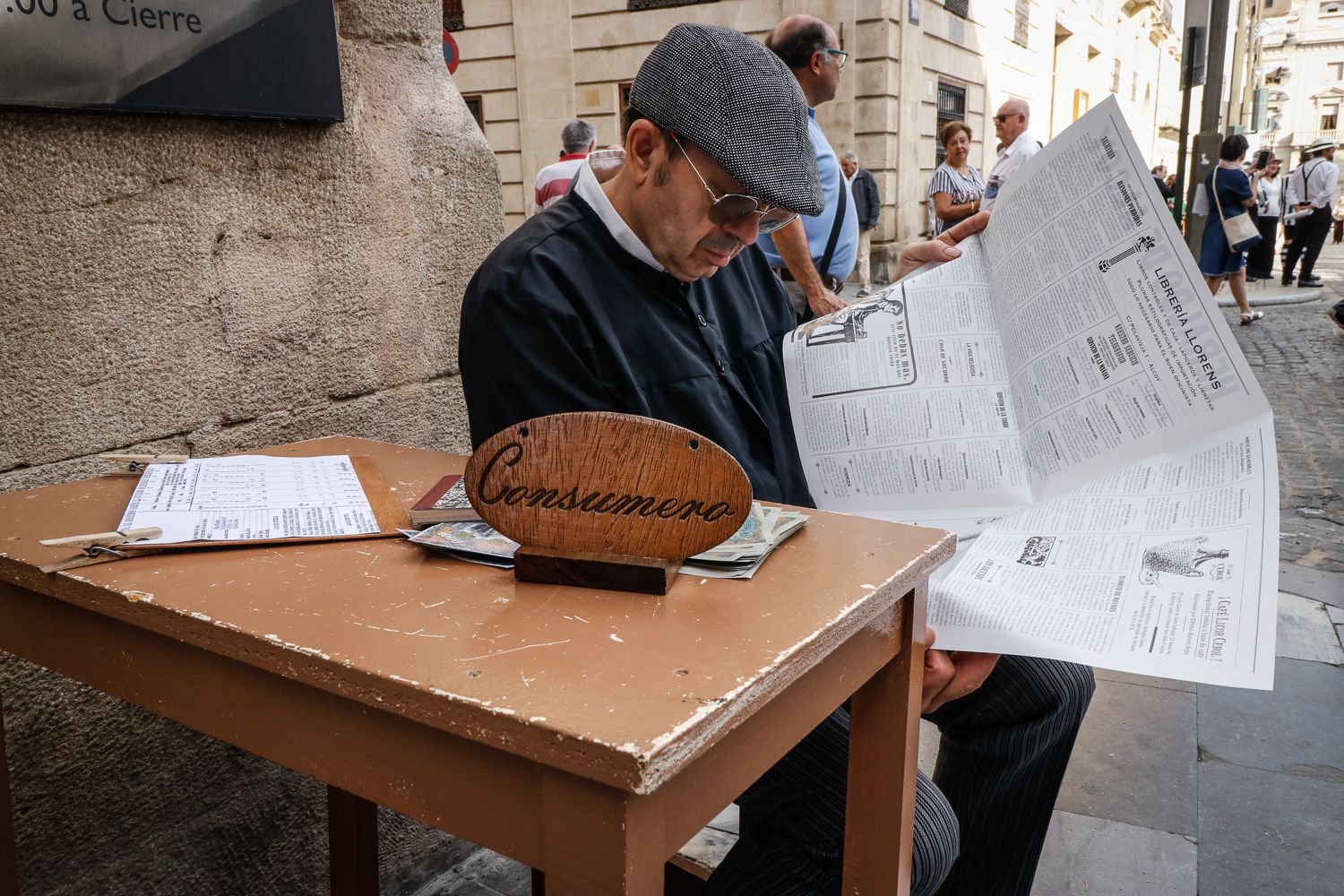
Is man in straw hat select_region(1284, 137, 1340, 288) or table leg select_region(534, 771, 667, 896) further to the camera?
man in straw hat select_region(1284, 137, 1340, 288)

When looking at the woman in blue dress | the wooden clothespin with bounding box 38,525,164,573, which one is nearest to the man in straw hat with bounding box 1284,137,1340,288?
the woman in blue dress

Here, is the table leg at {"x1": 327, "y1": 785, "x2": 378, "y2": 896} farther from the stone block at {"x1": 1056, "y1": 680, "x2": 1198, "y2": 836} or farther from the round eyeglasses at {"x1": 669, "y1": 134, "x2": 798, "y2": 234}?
the stone block at {"x1": 1056, "y1": 680, "x2": 1198, "y2": 836}

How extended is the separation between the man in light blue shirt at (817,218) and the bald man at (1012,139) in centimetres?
293

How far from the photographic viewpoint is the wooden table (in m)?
0.71

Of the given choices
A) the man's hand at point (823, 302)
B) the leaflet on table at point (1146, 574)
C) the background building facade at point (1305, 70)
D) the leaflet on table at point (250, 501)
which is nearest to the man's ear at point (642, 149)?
the leaflet on table at point (250, 501)

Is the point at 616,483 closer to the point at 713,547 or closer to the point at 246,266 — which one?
the point at 713,547

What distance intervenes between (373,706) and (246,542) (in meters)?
0.36

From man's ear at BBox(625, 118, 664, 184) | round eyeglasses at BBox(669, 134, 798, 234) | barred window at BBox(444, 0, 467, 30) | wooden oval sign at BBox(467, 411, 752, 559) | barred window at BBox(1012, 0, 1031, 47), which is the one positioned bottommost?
wooden oval sign at BBox(467, 411, 752, 559)

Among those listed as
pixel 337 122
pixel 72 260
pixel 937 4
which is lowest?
pixel 72 260

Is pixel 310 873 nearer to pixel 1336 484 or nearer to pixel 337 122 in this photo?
pixel 337 122

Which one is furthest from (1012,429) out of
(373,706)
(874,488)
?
(373,706)

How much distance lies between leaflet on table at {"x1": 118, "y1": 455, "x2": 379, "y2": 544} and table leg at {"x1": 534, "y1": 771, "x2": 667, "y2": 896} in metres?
0.50

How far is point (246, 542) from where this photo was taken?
1065 mm

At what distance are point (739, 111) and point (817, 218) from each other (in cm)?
244
